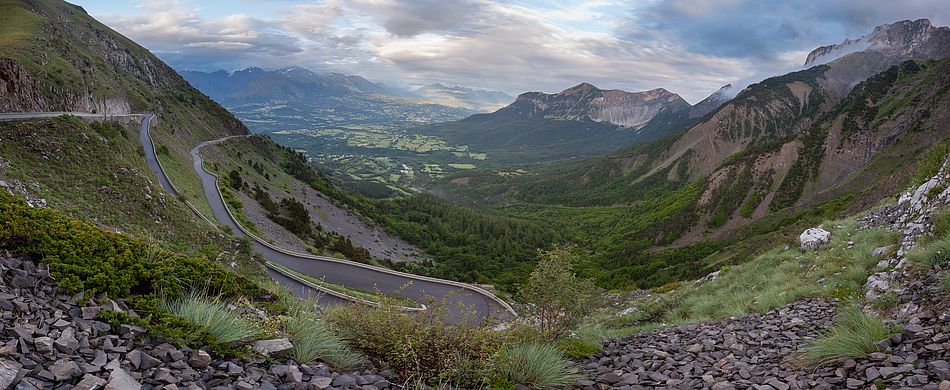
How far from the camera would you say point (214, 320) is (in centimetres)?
553

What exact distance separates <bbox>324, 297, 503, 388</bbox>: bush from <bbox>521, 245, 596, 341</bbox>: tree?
1978mm

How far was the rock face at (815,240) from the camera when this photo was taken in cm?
1551

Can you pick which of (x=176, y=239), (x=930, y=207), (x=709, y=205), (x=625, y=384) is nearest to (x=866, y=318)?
(x=625, y=384)

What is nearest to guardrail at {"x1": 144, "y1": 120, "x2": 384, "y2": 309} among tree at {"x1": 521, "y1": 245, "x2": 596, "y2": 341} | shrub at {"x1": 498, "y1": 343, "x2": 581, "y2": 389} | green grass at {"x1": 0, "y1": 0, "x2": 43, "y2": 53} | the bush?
the bush

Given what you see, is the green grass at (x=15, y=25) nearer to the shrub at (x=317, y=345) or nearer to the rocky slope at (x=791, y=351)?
the shrub at (x=317, y=345)

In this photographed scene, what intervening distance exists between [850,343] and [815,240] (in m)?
12.2

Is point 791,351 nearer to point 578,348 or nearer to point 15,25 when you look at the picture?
point 578,348

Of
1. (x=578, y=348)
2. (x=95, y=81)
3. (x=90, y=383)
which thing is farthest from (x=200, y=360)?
(x=95, y=81)

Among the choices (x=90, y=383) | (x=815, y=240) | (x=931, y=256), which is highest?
(x=931, y=256)

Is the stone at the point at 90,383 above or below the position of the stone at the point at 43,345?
below

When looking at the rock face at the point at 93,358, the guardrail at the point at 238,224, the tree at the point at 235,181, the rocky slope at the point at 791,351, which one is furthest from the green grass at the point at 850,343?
the tree at the point at 235,181

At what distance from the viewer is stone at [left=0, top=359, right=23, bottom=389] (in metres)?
3.45

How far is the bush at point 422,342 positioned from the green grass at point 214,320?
5.42 feet

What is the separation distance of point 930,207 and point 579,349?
1103 cm
